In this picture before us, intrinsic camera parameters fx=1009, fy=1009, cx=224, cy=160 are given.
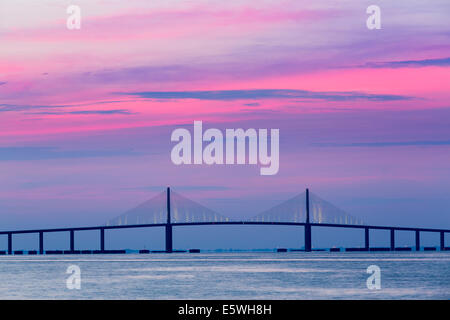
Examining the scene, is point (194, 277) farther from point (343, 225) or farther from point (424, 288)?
point (343, 225)

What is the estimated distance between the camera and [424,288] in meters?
46.3

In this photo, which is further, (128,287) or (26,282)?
(26,282)

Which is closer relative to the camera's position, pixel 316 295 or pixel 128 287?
pixel 316 295

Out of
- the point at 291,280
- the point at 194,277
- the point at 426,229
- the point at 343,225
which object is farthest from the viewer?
the point at 426,229
